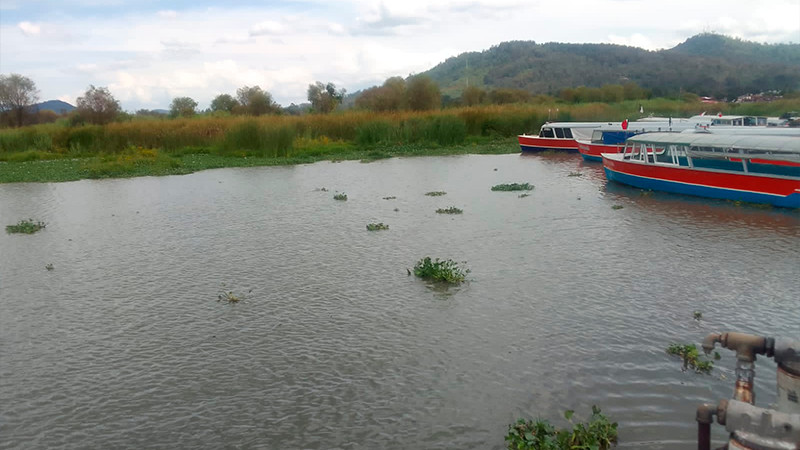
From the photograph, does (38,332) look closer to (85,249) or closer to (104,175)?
(85,249)

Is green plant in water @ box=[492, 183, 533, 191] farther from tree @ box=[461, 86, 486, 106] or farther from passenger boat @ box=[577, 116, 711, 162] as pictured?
tree @ box=[461, 86, 486, 106]

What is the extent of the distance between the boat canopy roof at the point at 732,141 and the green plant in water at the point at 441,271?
11320 mm

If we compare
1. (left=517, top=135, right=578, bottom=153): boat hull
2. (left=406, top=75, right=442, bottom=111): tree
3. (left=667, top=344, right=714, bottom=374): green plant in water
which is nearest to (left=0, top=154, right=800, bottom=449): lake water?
(left=667, top=344, right=714, bottom=374): green plant in water

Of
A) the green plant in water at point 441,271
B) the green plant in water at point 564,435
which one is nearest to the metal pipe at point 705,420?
the green plant in water at point 564,435

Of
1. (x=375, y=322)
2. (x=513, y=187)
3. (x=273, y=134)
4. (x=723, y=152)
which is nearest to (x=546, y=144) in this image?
(x=273, y=134)

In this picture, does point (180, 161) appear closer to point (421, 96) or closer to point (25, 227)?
point (25, 227)

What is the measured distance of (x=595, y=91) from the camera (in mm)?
73625

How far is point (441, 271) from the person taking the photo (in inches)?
461

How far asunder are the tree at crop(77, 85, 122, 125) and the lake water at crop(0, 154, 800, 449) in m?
33.1

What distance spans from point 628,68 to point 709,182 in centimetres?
12523

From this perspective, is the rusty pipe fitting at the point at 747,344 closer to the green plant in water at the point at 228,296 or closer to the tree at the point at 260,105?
the green plant in water at the point at 228,296

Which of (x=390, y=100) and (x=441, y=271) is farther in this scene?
(x=390, y=100)

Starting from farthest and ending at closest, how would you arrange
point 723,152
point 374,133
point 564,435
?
1. point 374,133
2. point 723,152
3. point 564,435

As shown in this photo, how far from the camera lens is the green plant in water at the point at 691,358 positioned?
7633 millimetres
